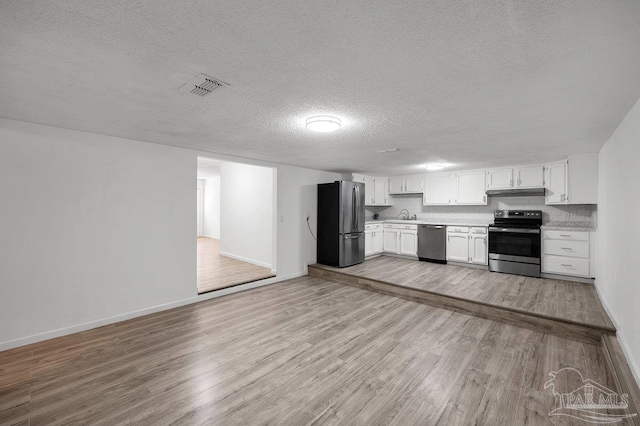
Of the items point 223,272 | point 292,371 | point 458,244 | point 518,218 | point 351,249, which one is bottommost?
point 292,371

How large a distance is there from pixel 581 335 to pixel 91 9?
15.9 feet

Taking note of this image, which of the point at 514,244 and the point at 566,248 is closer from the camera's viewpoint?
the point at 566,248

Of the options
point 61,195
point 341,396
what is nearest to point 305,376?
point 341,396

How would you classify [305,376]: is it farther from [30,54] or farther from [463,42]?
[30,54]

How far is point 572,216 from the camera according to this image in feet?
16.8

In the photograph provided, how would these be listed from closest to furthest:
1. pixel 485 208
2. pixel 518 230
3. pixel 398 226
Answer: pixel 518 230
pixel 485 208
pixel 398 226

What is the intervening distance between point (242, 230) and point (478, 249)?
17.9 ft

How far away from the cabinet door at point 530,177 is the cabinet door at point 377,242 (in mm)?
3097

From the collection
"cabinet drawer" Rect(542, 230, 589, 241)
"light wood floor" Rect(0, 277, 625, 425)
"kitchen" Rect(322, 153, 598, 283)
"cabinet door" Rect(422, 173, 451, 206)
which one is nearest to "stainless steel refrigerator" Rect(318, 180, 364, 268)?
"kitchen" Rect(322, 153, 598, 283)

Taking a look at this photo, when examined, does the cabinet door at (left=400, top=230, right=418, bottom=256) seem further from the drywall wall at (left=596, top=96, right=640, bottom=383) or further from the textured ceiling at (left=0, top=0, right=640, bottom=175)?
the textured ceiling at (left=0, top=0, right=640, bottom=175)

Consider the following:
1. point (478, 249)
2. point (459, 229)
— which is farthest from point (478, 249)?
point (459, 229)

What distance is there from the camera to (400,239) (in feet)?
22.2

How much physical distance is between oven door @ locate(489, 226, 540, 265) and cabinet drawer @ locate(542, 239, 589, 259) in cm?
15

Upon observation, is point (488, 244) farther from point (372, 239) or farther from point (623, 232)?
point (623, 232)
